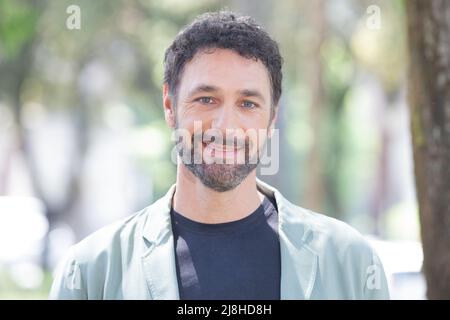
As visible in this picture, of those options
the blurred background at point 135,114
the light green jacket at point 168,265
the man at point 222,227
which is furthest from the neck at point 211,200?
the blurred background at point 135,114

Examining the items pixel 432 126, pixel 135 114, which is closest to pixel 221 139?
pixel 432 126

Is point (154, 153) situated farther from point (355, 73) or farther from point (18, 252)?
point (18, 252)

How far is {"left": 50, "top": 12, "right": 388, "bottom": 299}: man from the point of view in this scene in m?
3.11

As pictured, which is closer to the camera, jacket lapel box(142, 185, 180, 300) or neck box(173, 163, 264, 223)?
jacket lapel box(142, 185, 180, 300)

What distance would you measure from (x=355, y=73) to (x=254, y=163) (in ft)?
79.2

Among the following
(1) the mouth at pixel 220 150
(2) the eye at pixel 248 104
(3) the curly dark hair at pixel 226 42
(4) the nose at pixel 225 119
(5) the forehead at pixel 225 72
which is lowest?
(1) the mouth at pixel 220 150

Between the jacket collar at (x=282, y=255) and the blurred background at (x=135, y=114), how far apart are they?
6.80 metres

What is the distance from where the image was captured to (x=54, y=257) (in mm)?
23469

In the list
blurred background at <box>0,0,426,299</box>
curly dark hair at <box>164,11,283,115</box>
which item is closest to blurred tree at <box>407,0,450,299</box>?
curly dark hair at <box>164,11,283,115</box>

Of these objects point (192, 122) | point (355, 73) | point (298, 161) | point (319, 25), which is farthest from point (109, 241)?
point (298, 161)

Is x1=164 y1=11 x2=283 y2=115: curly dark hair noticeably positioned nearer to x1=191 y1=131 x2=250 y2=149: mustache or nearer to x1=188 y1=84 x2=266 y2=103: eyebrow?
x1=188 y1=84 x2=266 y2=103: eyebrow

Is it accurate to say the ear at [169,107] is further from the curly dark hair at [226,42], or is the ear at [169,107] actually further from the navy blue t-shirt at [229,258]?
the navy blue t-shirt at [229,258]

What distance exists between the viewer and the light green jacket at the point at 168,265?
308 centimetres

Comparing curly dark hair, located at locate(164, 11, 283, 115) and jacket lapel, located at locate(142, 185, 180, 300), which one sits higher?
curly dark hair, located at locate(164, 11, 283, 115)
